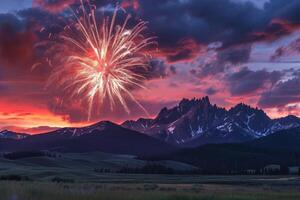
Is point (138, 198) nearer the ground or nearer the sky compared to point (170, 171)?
nearer the ground

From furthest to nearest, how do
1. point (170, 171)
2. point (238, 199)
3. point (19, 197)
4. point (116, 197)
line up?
point (170, 171) → point (238, 199) → point (116, 197) → point (19, 197)

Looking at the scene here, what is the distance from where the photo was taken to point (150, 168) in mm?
198000

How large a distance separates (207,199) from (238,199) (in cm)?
293

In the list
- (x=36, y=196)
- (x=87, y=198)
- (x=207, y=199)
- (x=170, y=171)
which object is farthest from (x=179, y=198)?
(x=170, y=171)

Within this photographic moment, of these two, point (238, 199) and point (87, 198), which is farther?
point (238, 199)

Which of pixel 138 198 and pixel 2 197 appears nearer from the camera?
pixel 2 197

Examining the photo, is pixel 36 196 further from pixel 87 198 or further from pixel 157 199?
pixel 157 199

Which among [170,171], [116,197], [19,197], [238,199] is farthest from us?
[170,171]

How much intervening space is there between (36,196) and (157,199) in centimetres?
601

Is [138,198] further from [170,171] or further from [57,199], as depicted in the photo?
[170,171]

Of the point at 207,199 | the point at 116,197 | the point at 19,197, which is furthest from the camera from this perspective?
the point at 207,199

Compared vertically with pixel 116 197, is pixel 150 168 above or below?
above

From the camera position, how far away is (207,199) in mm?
27641

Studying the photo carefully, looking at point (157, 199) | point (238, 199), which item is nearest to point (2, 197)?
point (157, 199)
